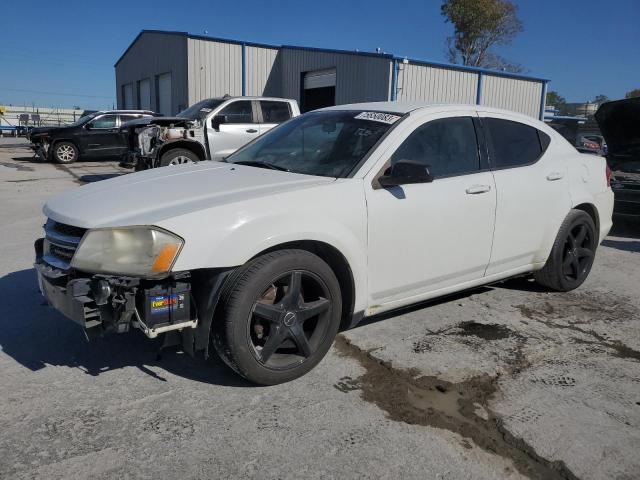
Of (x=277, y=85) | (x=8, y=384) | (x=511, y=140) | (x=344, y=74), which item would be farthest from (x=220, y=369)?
(x=277, y=85)

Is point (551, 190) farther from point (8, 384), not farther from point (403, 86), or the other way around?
point (403, 86)

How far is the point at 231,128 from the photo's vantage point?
11.3 meters

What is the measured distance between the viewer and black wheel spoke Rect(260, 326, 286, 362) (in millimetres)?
3010

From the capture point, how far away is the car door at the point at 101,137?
1672 cm

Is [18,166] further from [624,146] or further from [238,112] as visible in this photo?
[624,146]

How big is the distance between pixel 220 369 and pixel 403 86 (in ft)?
56.3

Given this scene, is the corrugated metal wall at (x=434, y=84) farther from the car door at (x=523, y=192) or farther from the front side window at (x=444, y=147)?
the front side window at (x=444, y=147)

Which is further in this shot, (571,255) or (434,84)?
(434,84)

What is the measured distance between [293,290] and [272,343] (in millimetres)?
317

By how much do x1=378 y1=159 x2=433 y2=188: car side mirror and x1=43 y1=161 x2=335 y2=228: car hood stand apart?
0.35 metres

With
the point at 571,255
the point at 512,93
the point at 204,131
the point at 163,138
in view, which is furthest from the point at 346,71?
the point at 571,255

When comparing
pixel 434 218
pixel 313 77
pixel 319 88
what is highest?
pixel 313 77

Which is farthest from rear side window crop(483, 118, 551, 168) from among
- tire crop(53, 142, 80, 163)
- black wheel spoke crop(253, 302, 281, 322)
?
tire crop(53, 142, 80, 163)

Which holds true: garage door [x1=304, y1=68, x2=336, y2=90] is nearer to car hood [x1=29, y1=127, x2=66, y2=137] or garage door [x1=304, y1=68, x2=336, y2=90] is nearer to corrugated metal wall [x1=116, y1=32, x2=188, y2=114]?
corrugated metal wall [x1=116, y1=32, x2=188, y2=114]
